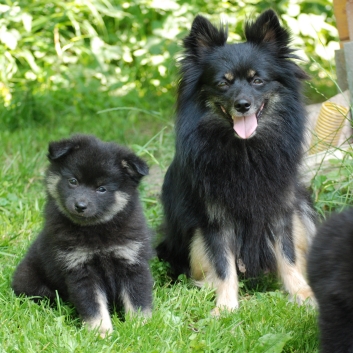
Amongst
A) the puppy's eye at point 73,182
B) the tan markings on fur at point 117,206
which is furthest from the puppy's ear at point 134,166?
the puppy's eye at point 73,182

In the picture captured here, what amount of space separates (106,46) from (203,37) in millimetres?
5487

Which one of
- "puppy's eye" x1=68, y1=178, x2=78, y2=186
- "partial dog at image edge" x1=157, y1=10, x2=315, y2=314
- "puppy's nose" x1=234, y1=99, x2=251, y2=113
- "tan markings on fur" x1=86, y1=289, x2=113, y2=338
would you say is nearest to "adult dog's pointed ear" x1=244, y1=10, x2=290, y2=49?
"partial dog at image edge" x1=157, y1=10, x2=315, y2=314

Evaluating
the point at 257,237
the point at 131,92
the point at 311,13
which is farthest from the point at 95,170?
the point at 311,13

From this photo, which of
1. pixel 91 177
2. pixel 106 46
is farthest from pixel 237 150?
pixel 106 46

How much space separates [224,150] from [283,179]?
1.60ft

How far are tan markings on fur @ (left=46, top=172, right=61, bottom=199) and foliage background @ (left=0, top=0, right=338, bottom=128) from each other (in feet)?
14.4

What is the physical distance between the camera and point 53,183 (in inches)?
159

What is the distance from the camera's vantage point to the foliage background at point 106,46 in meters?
8.78

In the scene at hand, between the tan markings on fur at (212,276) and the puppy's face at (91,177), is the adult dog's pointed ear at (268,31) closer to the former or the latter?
the puppy's face at (91,177)

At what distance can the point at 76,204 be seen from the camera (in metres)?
3.82

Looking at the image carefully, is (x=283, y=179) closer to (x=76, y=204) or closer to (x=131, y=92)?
(x=76, y=204)

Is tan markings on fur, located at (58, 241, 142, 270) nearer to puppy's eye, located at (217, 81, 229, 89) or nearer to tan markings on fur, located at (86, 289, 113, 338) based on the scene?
tan markings on fur, located at (86, 289, 113, 338)

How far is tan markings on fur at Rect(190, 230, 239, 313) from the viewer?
14.6 feet

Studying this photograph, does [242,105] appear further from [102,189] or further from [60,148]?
[60,148]
